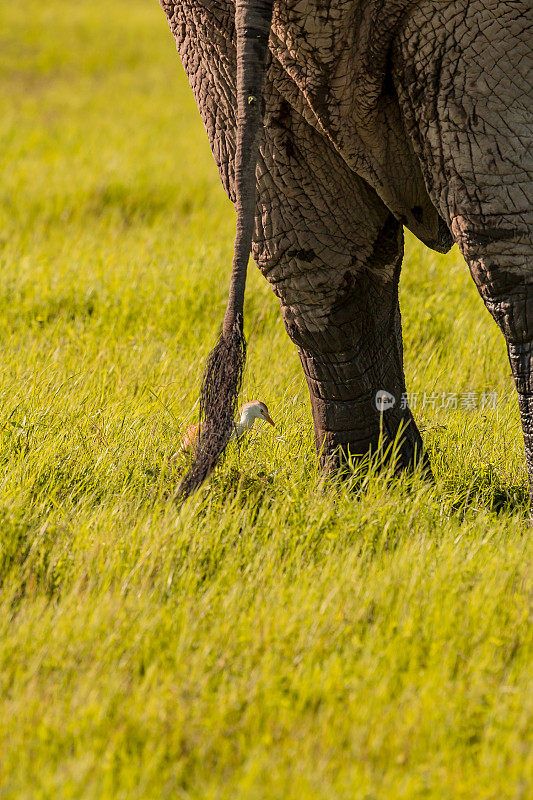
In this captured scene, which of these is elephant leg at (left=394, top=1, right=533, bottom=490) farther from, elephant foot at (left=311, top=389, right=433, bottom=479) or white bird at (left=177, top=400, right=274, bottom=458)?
white bird at (left=177, top=400, right=274, bottom=458)

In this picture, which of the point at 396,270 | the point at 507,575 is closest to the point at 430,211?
the point at 396,270

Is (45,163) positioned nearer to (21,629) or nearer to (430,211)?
(430,211)

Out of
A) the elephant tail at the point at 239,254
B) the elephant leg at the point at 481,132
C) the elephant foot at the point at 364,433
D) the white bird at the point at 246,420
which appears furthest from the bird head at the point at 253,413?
the elephant leg at the point at 481,132

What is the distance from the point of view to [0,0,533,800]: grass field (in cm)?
211

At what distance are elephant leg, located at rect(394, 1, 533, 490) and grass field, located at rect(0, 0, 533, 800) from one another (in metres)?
0.81

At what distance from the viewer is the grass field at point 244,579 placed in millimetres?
2111

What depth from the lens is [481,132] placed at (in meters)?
2.79

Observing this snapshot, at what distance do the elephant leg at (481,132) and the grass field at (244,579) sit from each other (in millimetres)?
814

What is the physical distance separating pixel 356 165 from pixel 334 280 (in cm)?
50

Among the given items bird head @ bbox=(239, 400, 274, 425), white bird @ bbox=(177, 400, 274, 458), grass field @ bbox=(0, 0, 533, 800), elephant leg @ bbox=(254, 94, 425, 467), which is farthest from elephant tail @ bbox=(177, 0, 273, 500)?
bird head @ bbox=(239, 400, 274, 425)

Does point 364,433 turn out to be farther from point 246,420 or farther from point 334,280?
point 334,280

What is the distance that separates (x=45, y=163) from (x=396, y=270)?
7269 millimetres

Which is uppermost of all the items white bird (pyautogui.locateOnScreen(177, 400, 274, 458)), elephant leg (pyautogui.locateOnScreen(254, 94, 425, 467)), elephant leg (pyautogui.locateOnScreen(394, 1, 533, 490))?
elephant leg (pyautogui.locateOnScreen(394, 1, 533, 490))

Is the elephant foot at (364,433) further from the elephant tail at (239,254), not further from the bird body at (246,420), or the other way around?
the elephant tail at (239,254)
